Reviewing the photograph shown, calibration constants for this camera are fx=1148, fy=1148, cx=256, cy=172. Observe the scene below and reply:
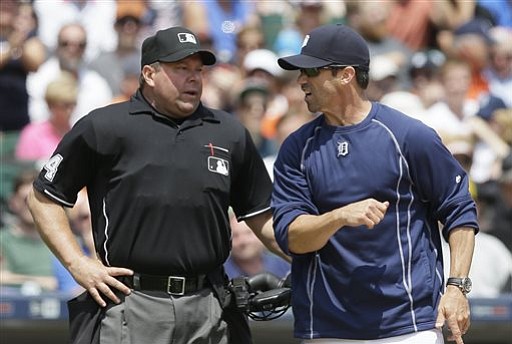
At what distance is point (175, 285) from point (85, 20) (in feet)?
20.7

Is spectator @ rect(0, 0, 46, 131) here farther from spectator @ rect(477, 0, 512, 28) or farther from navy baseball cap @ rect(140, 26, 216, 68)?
navy baseball cap @ rect(140, 26, 216, 68)

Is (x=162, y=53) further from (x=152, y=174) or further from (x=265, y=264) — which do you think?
(x=265, y=264)

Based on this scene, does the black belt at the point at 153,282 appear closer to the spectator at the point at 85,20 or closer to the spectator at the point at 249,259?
the spectator at the point at 249,259

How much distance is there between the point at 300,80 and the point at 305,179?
40cm

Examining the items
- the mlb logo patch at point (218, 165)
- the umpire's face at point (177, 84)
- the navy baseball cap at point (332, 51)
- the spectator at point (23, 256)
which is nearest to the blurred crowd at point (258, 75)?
the spectator at point (23, 256)

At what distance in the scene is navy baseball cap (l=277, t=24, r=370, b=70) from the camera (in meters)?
4.57

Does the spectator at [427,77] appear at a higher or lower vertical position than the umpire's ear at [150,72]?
lower

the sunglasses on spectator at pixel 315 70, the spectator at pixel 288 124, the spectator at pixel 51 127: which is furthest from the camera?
the spectator at pixel 288 124

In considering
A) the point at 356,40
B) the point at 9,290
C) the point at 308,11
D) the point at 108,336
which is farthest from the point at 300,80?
the point at 308,11

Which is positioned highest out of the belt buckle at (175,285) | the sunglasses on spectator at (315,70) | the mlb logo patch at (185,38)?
the mlb logo patch at (185,38)

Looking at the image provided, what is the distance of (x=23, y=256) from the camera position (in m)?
7.27

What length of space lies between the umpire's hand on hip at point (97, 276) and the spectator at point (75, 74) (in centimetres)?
507

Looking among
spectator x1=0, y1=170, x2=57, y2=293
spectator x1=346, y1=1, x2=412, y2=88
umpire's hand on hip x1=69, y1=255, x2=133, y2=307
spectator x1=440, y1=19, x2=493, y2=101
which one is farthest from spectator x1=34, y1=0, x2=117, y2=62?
umpire's hand on hip x1=69, y1=255, x2=133, y2=307

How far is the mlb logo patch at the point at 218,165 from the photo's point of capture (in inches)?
192
